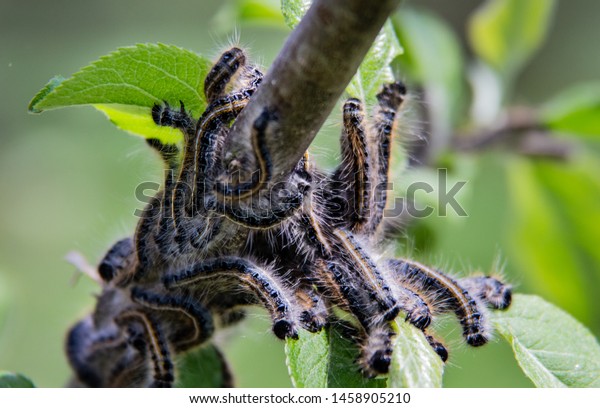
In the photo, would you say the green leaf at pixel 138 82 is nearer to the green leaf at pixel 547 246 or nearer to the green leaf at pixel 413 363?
the green leaf at pixel 413 363

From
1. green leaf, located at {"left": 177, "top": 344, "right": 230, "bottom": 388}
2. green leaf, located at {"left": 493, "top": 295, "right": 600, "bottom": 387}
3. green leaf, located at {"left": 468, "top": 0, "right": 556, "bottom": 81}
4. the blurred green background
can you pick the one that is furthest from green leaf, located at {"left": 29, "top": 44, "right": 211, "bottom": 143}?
green leaf, located at {"left": 468, "top": 0, "right": 556, "bottom": 81}

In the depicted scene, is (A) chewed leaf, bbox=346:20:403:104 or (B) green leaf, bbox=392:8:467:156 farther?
(B) green leaf, bbox=392:8:467:156

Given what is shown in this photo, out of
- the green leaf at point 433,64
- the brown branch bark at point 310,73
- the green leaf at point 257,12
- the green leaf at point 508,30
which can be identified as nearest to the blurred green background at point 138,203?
the green leaf at point 257,12

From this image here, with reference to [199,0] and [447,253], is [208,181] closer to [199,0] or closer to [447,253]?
[447,253]

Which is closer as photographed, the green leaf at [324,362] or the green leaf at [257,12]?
the green leaf at [324,362]

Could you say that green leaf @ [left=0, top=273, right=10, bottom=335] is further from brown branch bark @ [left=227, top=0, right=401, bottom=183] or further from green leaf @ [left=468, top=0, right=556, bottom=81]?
green leaf @ [left=468, top=0, right=556, bottom=81]
